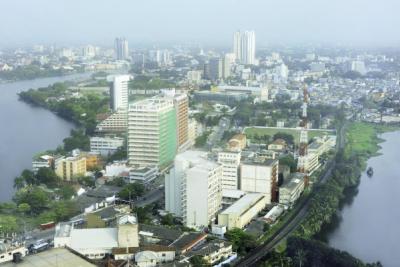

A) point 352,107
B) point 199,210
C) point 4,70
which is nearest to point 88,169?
point 199,210

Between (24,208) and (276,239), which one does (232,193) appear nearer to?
(276,239)

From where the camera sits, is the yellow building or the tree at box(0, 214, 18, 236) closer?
the tree at box(0, 214, 18, 236)

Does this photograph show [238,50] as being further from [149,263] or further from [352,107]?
[149,263]

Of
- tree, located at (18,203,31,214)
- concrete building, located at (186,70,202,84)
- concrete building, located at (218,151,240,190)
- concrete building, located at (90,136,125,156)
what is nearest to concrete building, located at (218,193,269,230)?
concrete building, located at (218,151,240,190)

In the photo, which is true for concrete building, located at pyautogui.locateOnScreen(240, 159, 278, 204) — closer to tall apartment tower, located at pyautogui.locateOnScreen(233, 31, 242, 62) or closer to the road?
the road

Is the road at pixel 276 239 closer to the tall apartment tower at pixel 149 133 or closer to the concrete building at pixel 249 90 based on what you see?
the tall apartment tower at pixel 149 133

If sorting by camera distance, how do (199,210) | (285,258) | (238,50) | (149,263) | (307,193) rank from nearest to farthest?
(149,263) → (285,258) → (199,210) → (307,193) → (238,50)
